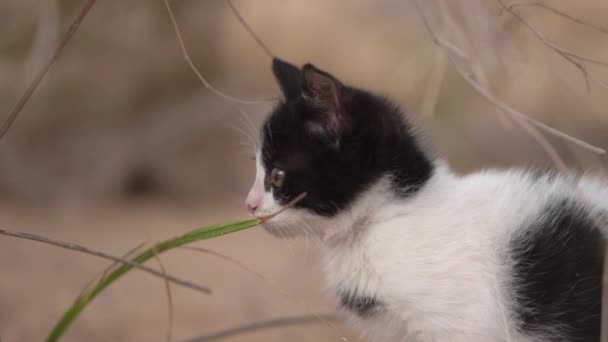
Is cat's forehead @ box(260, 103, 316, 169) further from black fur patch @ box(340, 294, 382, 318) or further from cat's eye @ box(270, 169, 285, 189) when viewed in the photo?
black fur patch @ box(340, 294, 382, 318)

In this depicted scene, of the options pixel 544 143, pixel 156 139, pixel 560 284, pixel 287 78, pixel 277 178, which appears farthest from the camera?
pixel 156 139

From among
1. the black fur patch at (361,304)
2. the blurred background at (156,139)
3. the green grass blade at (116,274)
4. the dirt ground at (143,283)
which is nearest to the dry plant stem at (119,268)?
the green grass blade at (116,274)

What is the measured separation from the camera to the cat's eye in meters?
1.49

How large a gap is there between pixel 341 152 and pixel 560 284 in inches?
18.6

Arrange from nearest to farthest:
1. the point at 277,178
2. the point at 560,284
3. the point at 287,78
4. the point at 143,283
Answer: the point at 560,284 → the point at 277,178 → the point at 287,78 → the point at 143,283

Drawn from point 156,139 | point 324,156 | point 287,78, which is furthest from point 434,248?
point 156,139

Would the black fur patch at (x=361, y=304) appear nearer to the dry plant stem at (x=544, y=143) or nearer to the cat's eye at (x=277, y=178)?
the cat's eye at (x=277, y=178)

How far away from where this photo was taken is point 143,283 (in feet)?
8.89

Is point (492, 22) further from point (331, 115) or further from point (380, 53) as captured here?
point (380, 53)

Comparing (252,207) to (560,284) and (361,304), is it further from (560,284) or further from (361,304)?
(560,284)

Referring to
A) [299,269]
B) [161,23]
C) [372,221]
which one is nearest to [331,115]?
[372,221]

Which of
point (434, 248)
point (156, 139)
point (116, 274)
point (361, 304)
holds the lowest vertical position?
point (156, 139)

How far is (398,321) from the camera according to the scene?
1422 mm

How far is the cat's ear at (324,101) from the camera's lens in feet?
4.51
